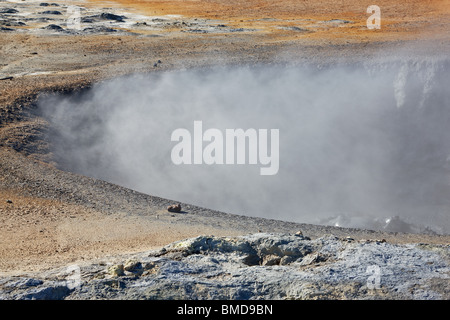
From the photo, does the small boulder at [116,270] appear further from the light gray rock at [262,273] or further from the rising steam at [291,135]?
Answer: the rising steam at [291,135]

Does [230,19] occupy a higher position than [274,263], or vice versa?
[230,19]

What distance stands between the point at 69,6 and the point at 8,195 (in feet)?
82.5

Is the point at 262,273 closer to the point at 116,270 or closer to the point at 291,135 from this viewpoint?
the point at 116,270

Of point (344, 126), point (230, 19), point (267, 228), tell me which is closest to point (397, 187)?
point (344, 126)

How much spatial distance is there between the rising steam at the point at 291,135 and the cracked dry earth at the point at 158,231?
77cm

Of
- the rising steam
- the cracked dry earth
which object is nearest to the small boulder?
the cracked dry earth

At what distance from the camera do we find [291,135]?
14.4m

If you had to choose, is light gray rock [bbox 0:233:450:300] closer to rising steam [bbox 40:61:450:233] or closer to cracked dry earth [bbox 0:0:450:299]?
cracked dry earth [bbox 0:0:450:299]

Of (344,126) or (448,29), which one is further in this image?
(448,29)

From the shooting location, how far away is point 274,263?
17.8 feet

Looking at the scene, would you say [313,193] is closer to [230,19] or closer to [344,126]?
[344,126]

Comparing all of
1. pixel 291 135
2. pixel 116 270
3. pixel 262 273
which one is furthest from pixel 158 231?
pixel 291 135

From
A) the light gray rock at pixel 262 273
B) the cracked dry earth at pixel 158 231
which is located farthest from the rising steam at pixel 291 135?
the light gray rock at pixel 262 273
